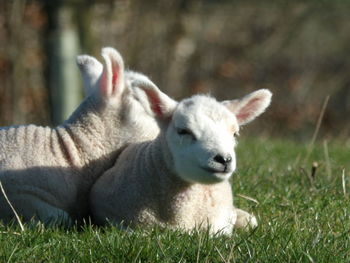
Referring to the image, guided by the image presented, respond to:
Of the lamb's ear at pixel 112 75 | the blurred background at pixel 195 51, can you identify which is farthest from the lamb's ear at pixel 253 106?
the blurred background at pixel 195 51

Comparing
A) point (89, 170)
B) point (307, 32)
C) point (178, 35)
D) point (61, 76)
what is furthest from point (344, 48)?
point (89, 170)

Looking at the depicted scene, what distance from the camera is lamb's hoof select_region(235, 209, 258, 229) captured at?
5.66m

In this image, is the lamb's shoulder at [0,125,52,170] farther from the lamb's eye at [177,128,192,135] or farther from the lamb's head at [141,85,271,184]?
the lamb's eye at [177,128,192,135]

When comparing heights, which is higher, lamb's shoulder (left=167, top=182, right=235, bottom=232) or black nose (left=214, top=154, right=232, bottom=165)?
black nose (left=214, top=154, right=232, bottom=165)

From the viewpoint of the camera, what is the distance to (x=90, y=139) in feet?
20.0

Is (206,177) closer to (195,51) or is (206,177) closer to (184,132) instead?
(184,132)

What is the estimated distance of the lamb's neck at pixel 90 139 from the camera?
605 cm

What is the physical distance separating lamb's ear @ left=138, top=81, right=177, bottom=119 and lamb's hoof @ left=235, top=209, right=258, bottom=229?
0.83 meters

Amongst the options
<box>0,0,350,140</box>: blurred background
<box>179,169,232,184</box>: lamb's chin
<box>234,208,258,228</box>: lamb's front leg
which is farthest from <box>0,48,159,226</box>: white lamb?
<box>0,0,350,140</box>: blurred background

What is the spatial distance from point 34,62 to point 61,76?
17.1 ft

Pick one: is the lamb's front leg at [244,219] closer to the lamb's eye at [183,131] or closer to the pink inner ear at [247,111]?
the pink inner ear at [247,111]

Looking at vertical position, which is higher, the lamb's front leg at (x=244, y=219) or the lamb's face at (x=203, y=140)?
the lamb's face at (x=203, y=140)

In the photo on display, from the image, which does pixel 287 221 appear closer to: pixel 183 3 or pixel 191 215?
pixel 191 215

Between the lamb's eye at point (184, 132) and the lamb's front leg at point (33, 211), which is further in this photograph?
the lamb's front leg at point (33, 211)
